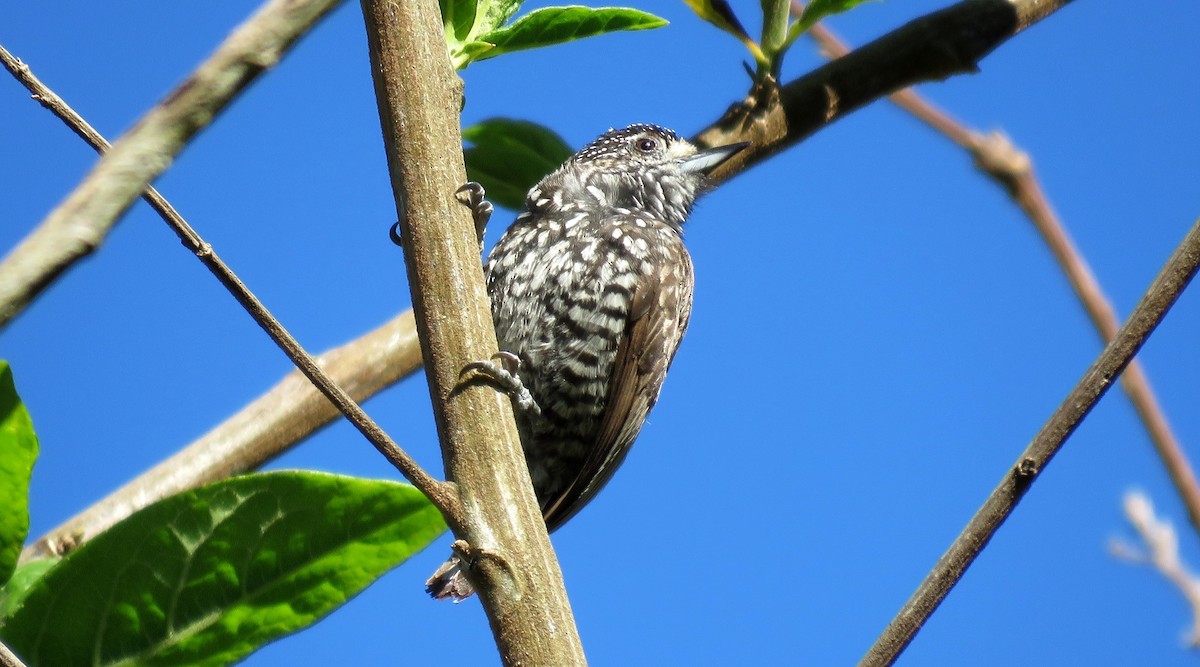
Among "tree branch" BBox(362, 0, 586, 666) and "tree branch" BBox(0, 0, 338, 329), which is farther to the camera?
"tree branch" BBox(362, 0, 586, 666)

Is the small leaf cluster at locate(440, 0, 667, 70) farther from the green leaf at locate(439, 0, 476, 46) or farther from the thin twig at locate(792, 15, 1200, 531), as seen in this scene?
the thin twig at locate(792, 15, 1200, 531)

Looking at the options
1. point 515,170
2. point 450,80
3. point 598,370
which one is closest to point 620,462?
point 598,370

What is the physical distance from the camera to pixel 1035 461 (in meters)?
1.60

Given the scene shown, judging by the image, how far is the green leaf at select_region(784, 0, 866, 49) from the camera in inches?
121

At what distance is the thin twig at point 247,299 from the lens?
144cm

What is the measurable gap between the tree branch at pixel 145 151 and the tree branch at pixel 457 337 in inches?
23.0

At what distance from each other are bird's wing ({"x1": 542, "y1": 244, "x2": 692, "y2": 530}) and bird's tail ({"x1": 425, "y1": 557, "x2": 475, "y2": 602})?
1.56 ft

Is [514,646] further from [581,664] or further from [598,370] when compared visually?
[598,370]

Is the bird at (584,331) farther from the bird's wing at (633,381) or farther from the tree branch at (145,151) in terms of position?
the tree branch at (145,151)

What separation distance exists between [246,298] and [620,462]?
10.2ft

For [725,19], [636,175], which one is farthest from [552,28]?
[636,175]

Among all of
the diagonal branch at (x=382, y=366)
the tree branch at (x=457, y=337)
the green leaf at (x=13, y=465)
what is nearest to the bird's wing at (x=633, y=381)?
the diagonal branch at (x=382, y=366)

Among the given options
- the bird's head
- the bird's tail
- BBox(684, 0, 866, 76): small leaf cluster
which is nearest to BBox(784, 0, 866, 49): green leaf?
BBox(684, 0, 866, 76): small leaf cluster

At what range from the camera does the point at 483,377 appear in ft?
5.80
